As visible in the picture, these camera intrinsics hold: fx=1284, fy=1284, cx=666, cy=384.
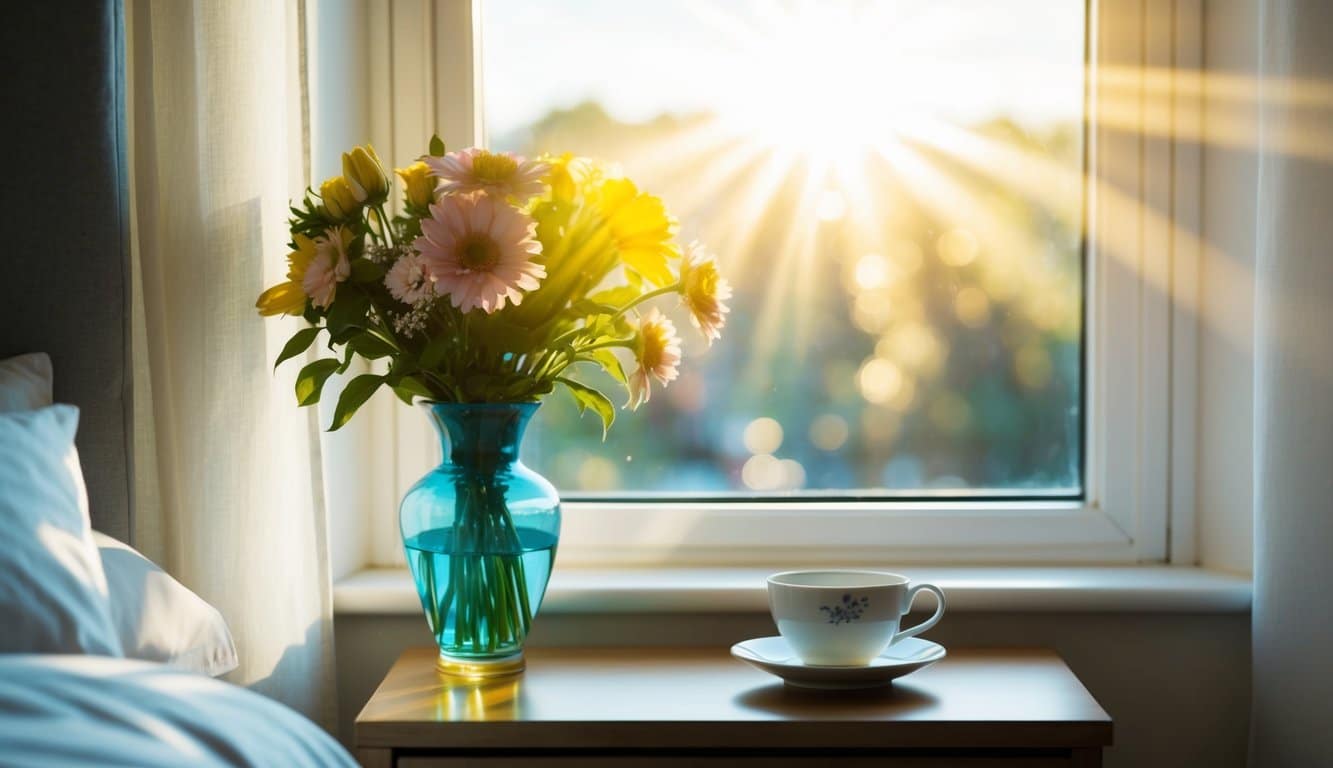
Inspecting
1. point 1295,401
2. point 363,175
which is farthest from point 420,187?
point 1295,401

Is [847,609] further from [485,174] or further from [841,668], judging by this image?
[485,174]

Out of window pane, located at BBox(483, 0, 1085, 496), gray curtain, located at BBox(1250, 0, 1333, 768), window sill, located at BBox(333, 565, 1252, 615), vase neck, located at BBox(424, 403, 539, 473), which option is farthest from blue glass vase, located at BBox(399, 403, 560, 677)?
gray curtain, located at BBox(1250, 0, 1333, 768)

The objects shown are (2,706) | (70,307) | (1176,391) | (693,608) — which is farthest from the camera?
(1176,391)

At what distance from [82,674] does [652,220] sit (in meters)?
0.65

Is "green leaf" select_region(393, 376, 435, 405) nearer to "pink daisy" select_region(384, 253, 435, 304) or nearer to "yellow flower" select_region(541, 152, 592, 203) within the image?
"pink daisy" select_region(384, 253, 435, 304)

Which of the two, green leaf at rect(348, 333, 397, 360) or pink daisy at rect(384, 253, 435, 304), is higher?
pink daisy at rect(384, 253, 435, 304)

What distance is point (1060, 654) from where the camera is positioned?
148cm

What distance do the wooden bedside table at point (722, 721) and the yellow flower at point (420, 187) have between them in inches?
18.1

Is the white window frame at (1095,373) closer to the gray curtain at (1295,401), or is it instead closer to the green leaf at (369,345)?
the gray curtain at (1295,401)

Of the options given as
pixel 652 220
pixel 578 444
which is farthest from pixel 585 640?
pixel 652 220

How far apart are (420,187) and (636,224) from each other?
207mm

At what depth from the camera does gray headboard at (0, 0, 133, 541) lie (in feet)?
3.94

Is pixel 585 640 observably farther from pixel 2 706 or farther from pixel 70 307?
pixel 2 706

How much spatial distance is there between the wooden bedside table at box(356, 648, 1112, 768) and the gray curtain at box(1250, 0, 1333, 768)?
233 millimetres
